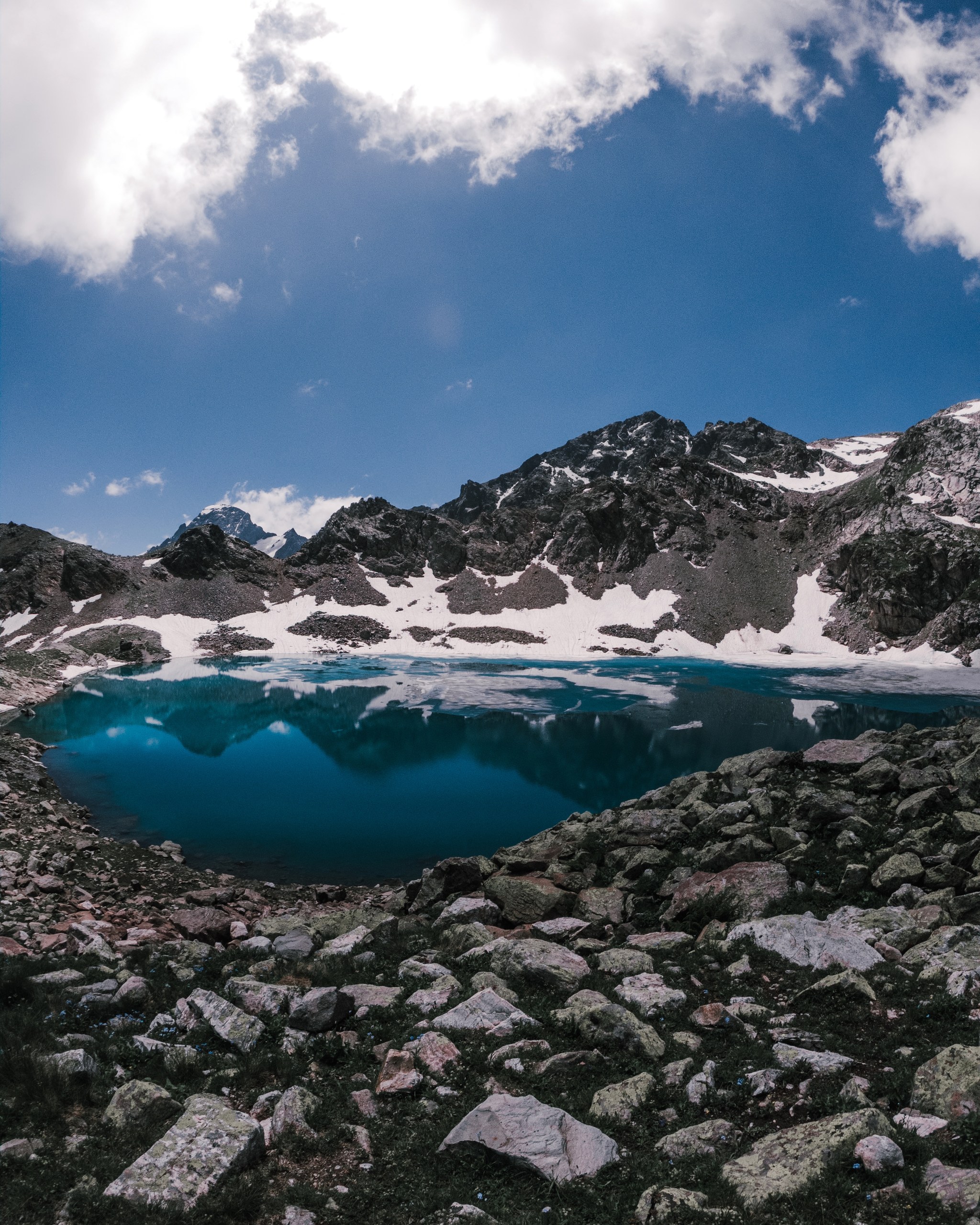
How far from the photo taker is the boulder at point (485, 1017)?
9109mm

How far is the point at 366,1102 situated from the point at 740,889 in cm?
1039

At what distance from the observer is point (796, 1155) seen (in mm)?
6152

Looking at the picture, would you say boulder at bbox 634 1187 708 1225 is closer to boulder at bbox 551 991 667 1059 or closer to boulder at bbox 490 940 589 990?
boulder at bbox 551 991 667 1059

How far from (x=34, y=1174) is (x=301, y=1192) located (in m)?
2.78

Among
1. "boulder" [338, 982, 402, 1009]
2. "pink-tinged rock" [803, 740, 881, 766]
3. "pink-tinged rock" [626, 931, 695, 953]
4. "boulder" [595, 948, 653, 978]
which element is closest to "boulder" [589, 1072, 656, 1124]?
"boulder" [595, 948, 653, 978]

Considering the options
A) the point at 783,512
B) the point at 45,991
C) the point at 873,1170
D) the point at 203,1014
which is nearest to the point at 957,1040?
the point at 873,1170

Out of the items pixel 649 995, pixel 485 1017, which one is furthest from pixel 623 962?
pixel 485 1017

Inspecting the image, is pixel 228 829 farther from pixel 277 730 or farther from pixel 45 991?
pixel 277 730

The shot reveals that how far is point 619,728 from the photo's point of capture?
5428 cm

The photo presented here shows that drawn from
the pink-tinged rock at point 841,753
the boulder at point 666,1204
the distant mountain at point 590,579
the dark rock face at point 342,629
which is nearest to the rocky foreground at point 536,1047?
the boulder at point 666,1204

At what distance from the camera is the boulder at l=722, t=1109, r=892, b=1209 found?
228 inches

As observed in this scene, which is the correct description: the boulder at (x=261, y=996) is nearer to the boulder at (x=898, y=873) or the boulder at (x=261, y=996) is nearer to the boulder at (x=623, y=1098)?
the boulder at (x=623, y=1098)

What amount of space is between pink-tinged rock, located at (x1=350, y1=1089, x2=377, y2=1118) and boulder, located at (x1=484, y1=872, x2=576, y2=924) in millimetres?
7597

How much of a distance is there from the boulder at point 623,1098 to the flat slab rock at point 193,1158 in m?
4.00
